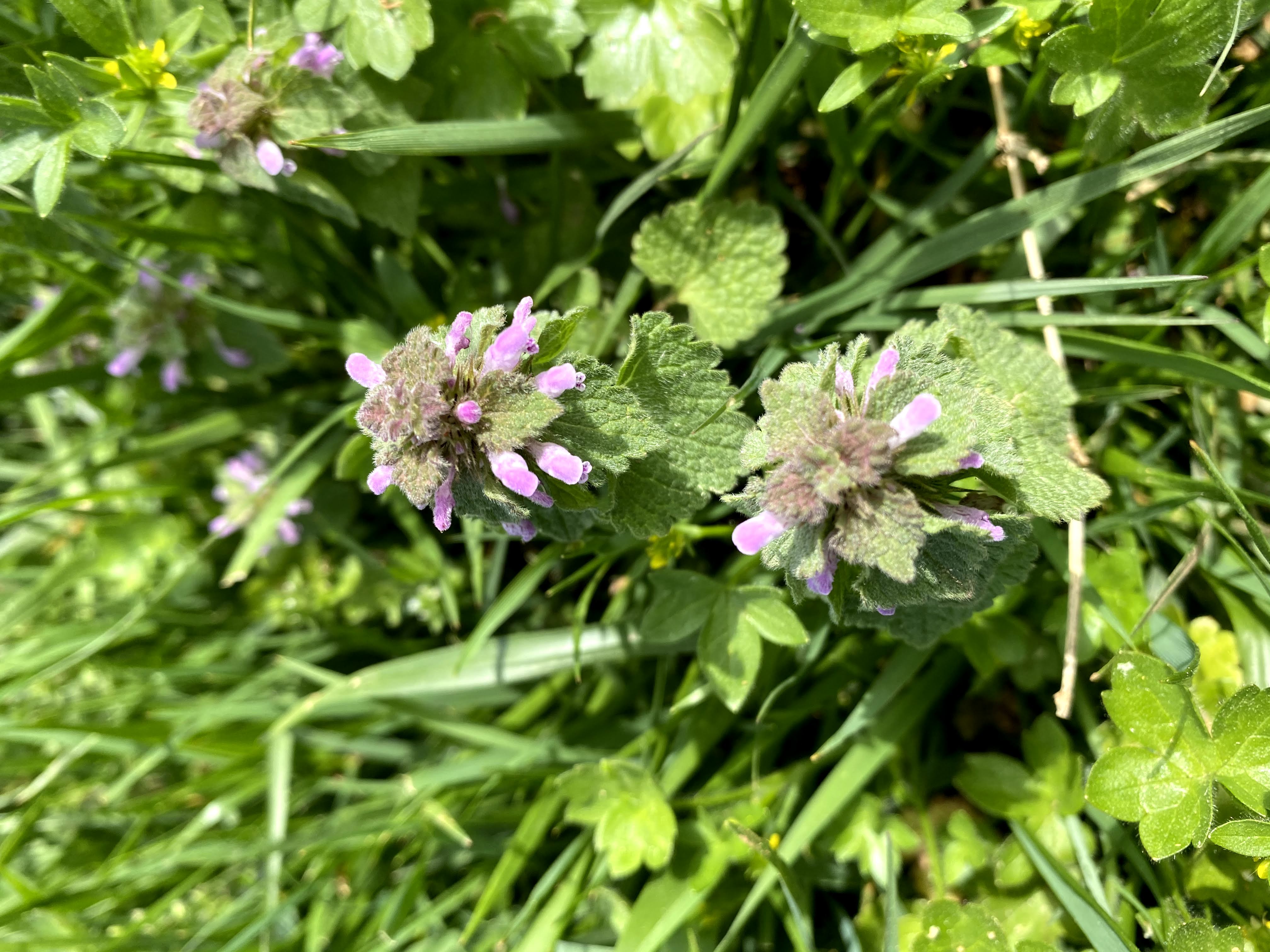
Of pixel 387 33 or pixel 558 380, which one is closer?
pixel 558 380

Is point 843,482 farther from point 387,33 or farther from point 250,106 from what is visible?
point 250,106

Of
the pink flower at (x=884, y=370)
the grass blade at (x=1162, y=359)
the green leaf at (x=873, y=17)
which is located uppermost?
the green leaf at (x=873, y=17)

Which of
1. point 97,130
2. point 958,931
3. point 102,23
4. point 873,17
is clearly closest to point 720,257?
point 873,17

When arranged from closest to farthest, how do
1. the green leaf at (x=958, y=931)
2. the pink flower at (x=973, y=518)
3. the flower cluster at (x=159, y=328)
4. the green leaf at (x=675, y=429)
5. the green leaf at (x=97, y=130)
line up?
the pink flower at (x=973, y=518) → the green leaf at (x=675, y=429) → the green leaf at (x=97, y=130) → the green leaf at (x=958, y=931) → the flower cluster at (x=159, y=328)

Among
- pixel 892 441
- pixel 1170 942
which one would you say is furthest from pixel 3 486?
pixel 1170 942

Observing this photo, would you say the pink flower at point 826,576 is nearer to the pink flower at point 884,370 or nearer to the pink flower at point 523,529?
the pink flower at point 884,370

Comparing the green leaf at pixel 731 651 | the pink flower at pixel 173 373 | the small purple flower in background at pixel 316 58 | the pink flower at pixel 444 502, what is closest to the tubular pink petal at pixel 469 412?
the pink flower at pixel 444 502
